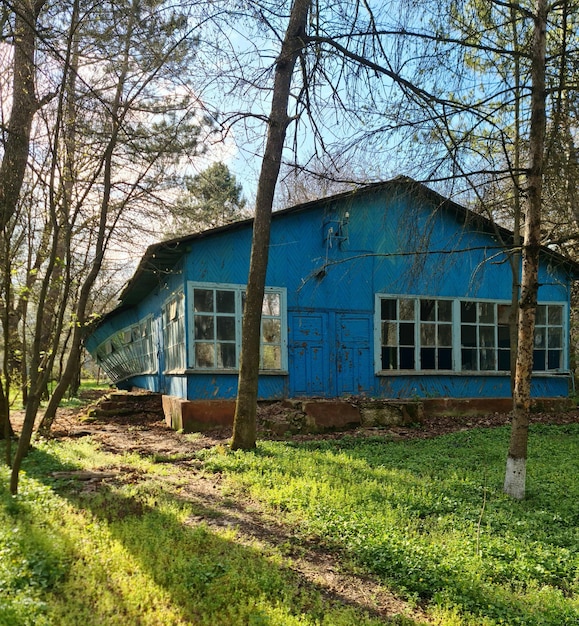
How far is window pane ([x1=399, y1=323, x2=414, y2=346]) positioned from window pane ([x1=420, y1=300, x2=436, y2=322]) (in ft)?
1.55

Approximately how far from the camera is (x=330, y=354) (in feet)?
40.1

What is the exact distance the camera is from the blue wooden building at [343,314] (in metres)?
11.1

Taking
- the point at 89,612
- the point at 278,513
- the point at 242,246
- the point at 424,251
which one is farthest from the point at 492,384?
the point at 89,612

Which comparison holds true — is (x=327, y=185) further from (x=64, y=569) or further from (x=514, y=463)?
(x=64, y=569)

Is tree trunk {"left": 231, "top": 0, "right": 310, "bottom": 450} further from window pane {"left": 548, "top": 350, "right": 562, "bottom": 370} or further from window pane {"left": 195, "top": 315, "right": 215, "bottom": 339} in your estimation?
window pane {"left": 548, "top": 350, "right": 562, "bottom": 370}

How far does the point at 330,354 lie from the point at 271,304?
1.90 m

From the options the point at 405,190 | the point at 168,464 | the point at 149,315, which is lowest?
the point at 168,464

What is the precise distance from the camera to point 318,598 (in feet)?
10.9

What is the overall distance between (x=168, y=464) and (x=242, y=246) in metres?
5.60

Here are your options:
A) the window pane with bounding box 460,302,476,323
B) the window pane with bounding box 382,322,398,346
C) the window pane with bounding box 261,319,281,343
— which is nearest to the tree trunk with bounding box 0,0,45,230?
the window pane with bounding box 261,319,281,343

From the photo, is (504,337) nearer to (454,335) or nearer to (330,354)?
(454,335)

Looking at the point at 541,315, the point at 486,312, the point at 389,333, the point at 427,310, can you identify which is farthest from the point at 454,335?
the point at 541,315

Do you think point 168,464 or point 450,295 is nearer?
point 168,464

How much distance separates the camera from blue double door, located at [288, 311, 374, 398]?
11891mm
